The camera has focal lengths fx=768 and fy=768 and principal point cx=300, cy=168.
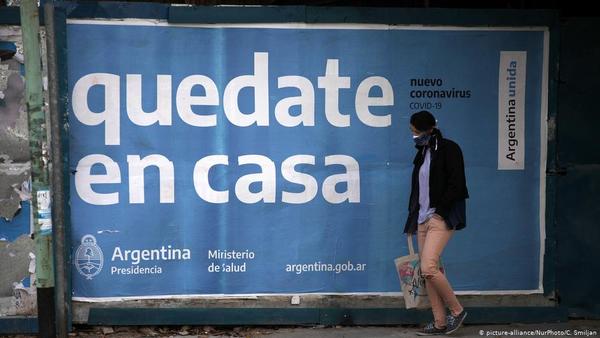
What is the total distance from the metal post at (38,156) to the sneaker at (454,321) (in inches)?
132

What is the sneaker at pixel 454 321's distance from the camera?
6.71m

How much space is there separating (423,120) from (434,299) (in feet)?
5.17

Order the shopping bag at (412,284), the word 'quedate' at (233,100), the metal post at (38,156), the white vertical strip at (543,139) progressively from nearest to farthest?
the metal post at (38,156), the word 'quedate' at (233,100), the shopping bag at (412,284), the white vertical strip at (543,139)

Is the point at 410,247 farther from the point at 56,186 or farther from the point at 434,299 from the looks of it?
the point at 56,186

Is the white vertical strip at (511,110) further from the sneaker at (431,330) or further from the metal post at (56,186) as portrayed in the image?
the metal post at (56,186)

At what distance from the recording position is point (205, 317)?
7.09m

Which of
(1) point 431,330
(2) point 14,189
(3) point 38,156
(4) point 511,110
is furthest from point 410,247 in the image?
(2) point 14,189

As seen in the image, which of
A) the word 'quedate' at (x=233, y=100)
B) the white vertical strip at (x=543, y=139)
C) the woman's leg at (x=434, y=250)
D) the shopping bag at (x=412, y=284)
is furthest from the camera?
the white vertical strip at (x=543, y=139)

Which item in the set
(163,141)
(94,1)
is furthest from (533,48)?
(94,1)

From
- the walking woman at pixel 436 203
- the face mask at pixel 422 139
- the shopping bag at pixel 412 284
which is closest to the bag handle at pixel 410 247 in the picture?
the shopping bag at pixel 412 284

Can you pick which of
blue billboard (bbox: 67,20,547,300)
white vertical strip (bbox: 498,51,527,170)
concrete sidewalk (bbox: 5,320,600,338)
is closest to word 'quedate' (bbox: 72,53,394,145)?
blue billboard (bbox: 67,20,547,300)

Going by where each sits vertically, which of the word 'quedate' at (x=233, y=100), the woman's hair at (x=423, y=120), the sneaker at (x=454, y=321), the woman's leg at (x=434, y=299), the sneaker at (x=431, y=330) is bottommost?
the sneaker at (x=431, y=330)

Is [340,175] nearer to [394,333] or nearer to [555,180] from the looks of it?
[394,333]

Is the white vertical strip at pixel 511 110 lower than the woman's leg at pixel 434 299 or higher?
higher
